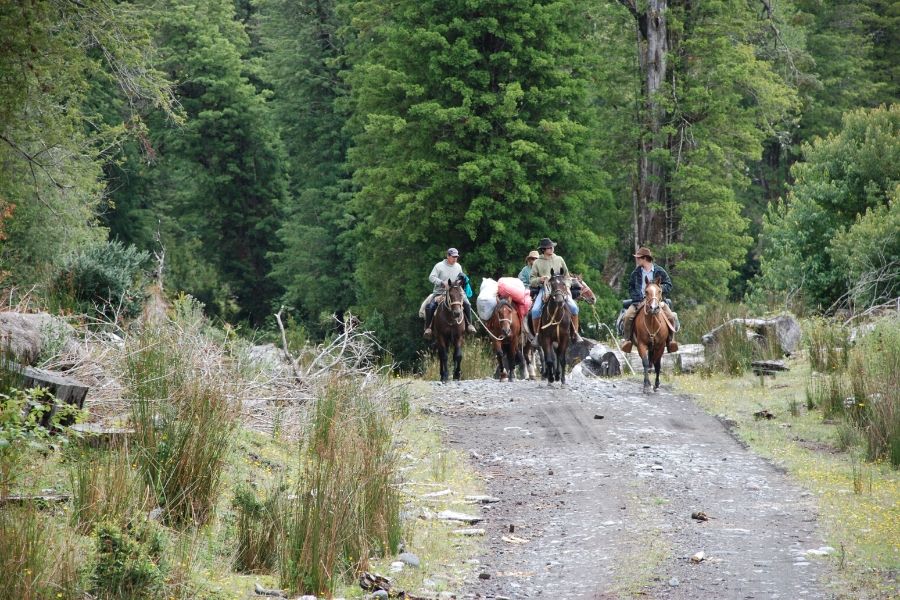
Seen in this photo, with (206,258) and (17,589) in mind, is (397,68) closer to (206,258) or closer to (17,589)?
(206,258)

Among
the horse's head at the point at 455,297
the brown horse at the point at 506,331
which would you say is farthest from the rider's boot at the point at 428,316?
the brown horse at the point at 506,331

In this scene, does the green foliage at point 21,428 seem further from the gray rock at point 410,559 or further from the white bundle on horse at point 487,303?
the white bundle on horse at point 487,303

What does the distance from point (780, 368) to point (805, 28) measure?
29.3 m

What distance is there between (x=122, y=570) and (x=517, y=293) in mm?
16420

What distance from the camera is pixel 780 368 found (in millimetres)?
22125

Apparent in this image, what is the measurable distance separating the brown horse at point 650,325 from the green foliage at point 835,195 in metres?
9.76

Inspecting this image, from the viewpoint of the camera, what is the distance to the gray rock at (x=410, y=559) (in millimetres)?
9391

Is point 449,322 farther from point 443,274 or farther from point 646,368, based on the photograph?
point 646,368

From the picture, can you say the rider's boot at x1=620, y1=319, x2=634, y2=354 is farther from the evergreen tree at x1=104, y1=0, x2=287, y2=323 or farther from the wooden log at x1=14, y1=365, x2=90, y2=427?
the evergreen tree at x1=104, y1=0, x2=287, y2=323

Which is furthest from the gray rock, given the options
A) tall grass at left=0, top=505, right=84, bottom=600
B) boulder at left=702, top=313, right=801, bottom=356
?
boulder at left=702, top=313, right=801, bottom=356

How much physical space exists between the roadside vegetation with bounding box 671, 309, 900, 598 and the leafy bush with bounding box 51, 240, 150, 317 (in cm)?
1078

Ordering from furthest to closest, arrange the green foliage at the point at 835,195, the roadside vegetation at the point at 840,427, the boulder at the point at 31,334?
1. the green foliage at the point at 835,195
2. the boulder at the point at 31,334
3. the roadside vegetation at the point at 840,427

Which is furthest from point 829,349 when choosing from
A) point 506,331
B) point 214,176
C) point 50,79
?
point 214,176

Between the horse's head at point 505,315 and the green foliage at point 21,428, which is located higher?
the horse's head at point 505,315
